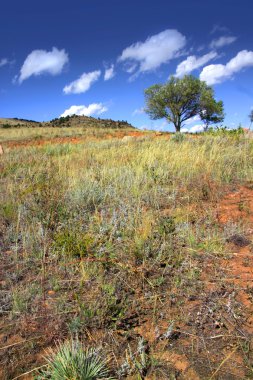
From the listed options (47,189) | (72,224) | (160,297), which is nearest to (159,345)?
(160,297)

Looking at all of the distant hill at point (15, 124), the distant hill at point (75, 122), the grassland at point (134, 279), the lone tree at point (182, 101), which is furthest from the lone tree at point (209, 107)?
the grassland at point (134, 279)

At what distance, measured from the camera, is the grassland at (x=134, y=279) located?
193 cm

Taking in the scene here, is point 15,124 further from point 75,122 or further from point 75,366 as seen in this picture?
point 75,366

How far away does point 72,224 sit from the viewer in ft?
11.9

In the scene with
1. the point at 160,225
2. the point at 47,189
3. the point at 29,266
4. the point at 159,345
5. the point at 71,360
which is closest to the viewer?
the point at 71,360

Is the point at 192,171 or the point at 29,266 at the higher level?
the point at 192,171

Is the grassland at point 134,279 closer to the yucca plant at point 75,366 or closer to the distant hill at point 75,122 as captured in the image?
the yucca plant at point 75,366

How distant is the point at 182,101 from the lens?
3378 centimetres

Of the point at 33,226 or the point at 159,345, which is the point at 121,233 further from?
the point at 159,345

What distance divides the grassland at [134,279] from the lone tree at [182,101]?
1216 inches

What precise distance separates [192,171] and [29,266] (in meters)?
3.33

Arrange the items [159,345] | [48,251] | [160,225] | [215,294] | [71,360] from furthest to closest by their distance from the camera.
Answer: [160,225] → [48,251] → [215,294] → [159,345] → [71,360]

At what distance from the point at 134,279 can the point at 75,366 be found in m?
1.03

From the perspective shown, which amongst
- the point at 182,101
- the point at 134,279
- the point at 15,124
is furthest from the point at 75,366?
the point at 15,124
